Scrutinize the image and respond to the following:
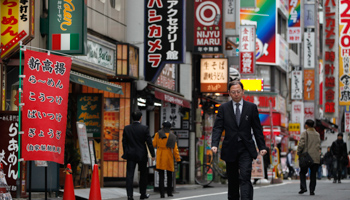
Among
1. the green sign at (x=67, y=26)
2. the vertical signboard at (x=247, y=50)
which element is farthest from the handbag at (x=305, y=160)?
the vertical signboard at (x=247, y=50)

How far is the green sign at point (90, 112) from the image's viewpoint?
69.3 ft

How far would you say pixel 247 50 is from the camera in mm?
40219

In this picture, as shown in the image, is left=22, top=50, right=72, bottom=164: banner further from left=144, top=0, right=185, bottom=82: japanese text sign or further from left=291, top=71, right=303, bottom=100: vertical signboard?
left=291, top=71, right=303, bottom=100: vertical signboard

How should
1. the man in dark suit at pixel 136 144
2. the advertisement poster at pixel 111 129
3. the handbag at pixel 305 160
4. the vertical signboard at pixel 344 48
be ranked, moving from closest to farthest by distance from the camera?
1. the man in dark suit at pixel 136 144
2. the handbag at pixel 305 160
3. the advertisement poster at pixel 111 129
4. the vertical signboard at pixel 344 48

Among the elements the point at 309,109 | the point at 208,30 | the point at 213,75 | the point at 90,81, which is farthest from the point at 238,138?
the point at 309,109

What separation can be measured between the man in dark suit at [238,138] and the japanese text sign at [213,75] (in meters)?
19.7

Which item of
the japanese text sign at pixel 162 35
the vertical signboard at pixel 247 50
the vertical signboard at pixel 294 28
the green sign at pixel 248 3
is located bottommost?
the japanese text sign at pixel 162 35

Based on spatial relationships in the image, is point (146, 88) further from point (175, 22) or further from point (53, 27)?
point (53, 27)

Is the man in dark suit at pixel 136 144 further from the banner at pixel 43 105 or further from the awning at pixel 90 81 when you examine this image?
the banner at pixel 43 105

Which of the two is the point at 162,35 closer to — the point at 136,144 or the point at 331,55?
the point at 136,144

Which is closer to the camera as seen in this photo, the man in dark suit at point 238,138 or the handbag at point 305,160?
the man in dark suit at point 238,138

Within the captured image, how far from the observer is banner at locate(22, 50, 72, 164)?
45.1 feet

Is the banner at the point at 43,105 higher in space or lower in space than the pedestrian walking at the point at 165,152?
higher

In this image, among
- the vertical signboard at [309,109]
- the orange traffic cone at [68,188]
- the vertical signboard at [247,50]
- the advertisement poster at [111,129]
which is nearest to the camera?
the orange traffic cone at [68,188]
